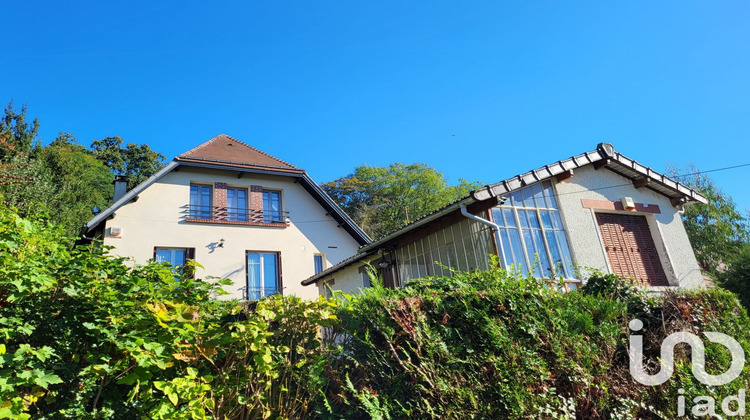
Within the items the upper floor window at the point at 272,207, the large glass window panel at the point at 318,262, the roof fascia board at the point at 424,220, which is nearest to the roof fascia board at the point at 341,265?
the roof fascia board at the point at 424,220

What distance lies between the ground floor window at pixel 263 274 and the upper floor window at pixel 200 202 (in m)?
2.22

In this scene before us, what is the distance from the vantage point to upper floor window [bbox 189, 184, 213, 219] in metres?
17.0

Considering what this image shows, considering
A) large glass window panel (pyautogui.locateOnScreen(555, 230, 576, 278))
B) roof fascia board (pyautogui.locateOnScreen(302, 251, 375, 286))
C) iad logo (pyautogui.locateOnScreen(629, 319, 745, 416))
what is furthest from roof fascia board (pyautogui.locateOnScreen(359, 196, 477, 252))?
iad logo (pyautogui.locateOnScreen(629, 319, 745, 416))

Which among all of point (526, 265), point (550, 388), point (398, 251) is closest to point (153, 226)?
point (398, 251)

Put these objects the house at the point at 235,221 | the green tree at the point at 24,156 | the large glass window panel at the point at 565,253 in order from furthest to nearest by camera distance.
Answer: the green tree at the point at 24,156
the house at the point at 235,221
the large glass window panel at the point at 565,253

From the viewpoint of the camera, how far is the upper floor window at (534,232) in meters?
9.50

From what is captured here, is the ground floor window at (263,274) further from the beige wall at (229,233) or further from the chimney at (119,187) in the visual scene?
the chimney at (119,187)

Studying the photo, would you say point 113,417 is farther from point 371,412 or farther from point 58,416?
point 371,412

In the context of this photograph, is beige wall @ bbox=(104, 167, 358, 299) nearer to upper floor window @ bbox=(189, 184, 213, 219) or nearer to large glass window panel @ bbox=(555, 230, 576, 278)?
upper floor window @ bbox=(189, 184, 213, 219)

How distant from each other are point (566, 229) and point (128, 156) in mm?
38094

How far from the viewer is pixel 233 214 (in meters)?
17.6

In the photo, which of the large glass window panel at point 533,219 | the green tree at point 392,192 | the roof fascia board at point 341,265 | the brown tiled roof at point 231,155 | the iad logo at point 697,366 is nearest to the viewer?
the iad logo at point 697,366

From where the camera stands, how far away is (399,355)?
415 centimetres

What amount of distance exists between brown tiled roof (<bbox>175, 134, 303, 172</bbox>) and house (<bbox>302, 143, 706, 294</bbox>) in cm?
786
